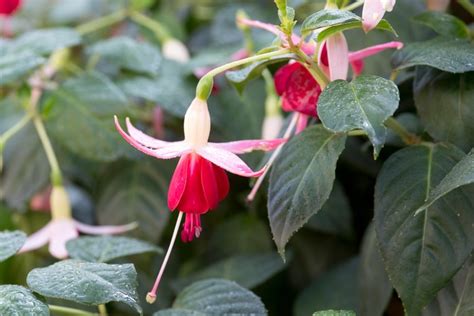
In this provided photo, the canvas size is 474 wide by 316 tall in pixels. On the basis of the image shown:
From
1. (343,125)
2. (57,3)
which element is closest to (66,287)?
(343,125)

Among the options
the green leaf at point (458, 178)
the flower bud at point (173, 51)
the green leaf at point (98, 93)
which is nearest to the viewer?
the green leaf at point (458, 178)

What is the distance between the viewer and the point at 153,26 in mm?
1170

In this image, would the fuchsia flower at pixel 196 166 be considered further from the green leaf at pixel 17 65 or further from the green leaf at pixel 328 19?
the green leaf at pixel 17 65

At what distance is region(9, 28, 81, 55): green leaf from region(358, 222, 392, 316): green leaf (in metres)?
0.47

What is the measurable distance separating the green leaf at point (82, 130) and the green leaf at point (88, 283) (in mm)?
338

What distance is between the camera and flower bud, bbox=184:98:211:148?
60 cm

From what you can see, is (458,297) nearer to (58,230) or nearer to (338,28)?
(338,28)

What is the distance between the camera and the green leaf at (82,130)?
0.95m

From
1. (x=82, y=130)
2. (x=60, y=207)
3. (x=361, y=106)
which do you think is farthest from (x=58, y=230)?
(x=361, y=106)

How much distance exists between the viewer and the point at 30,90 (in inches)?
39.7

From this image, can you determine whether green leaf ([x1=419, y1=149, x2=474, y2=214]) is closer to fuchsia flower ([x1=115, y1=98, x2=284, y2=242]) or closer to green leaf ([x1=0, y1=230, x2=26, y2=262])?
fuchsia flower ([x1=115, y1=98, x2=284, y2=242])

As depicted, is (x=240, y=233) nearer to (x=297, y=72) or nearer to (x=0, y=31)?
(x=297, y=72)

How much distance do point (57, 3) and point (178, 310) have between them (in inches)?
36.8

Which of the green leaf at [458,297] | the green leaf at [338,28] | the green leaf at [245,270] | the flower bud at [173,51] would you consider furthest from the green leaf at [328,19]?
the flower bud at [173,51]
